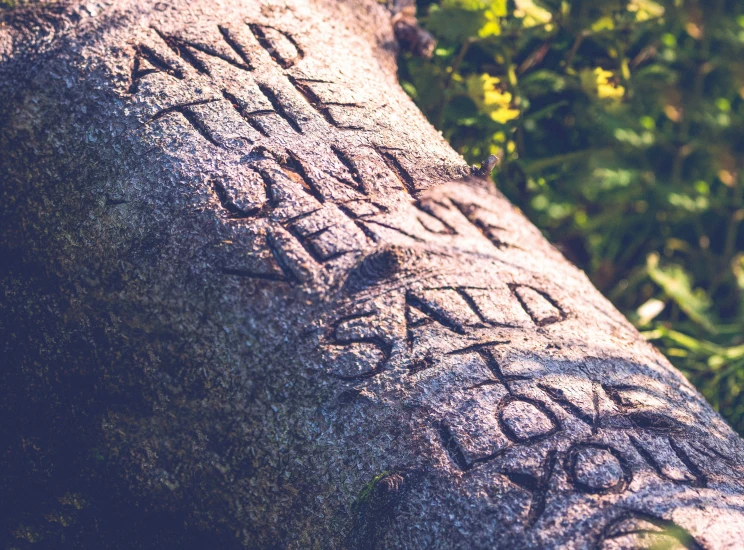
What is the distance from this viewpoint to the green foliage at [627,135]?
7.38ft

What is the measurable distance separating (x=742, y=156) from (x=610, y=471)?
2792mm

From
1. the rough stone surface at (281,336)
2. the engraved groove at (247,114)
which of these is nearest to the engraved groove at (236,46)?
the rough stone surface at (281,336)

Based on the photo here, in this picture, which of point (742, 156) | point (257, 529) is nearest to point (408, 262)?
point (257, 529)

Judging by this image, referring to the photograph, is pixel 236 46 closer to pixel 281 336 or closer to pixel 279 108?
pixel 279 108

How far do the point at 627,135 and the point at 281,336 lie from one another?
2146 mm

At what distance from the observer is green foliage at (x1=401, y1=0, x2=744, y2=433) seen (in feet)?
7.38

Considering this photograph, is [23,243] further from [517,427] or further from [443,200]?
[517,427]

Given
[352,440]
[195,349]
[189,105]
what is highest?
[189,105]

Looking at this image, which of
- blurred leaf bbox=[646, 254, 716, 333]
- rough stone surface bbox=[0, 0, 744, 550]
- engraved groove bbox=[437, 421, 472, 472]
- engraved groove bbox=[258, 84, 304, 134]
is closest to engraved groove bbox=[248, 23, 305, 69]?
rough stone surface bbox=[0, 0, 744, 550]

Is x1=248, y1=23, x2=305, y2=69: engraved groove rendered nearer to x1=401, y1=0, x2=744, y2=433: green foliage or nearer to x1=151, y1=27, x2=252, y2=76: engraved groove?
x1=151, y1=27, x2=252, y2=76: engraved groove

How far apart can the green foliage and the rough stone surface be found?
63 cm

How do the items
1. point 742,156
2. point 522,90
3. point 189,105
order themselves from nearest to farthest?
point 189,105
point 522,90
point 742,156

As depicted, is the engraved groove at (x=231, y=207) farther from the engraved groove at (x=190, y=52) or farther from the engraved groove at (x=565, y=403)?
→ the engraved groove at (x=565, y=403)

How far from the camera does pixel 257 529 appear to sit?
130 centimetres
